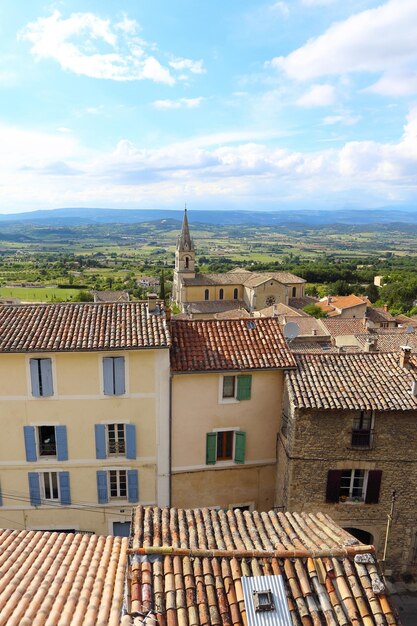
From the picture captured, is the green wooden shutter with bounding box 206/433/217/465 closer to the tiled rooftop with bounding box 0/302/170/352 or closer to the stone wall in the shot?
the stone wall

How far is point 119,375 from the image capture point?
16469 millimetres

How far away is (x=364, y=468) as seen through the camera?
15.3 m

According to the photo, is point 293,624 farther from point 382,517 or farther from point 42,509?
point 42,509

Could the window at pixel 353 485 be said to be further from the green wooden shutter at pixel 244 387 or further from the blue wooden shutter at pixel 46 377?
the blue wooden shutter at pixel 46 377

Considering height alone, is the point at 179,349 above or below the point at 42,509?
above

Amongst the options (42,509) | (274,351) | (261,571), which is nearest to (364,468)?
(274,351)

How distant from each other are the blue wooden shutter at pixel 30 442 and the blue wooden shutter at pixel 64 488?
1.25 metres

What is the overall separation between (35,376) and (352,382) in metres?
11.4

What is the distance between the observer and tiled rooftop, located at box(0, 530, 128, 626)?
757 cm

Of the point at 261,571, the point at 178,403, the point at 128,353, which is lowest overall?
the point at 178,403

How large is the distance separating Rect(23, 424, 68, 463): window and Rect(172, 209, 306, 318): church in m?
58.4

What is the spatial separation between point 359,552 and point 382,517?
8630 mm

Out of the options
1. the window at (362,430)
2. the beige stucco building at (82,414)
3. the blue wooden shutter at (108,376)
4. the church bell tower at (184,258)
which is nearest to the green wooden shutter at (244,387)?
the beige stucco building at (82,414)

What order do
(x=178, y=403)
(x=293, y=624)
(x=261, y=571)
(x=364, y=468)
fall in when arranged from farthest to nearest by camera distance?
(x=178, y=403) < (x=364, y=468) < (x=261, y=571) < (x=293, y=624)
